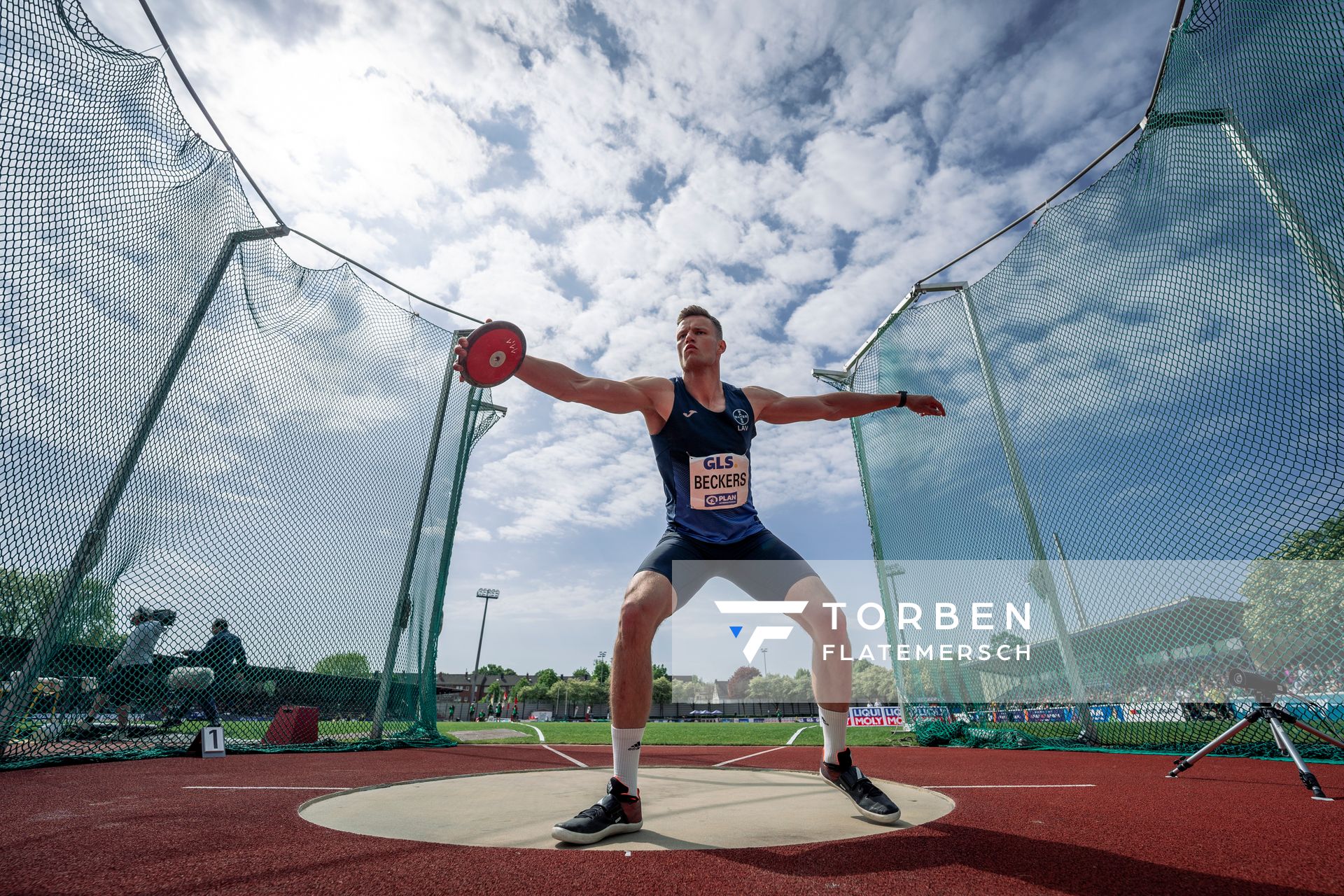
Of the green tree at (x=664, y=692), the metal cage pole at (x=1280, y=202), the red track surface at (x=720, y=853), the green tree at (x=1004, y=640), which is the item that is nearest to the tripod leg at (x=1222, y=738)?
the red track surface at (x=720, y=853)

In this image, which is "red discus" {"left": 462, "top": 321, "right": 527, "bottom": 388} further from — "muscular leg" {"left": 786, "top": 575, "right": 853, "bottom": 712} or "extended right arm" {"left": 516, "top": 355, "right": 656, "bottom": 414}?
"muscular leg" {"left": 786, "top": 575, "right": 853, "bottom": 712}

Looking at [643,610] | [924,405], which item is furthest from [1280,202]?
[643,610]

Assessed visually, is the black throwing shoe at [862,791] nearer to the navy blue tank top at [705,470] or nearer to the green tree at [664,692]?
the navy blue tank top at [705,470]

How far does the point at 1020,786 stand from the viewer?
3418mm

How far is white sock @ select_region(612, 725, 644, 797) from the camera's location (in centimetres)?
226

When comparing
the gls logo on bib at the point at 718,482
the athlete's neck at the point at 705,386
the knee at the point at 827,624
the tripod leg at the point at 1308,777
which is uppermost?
the athlete's neck at the point at 705,386

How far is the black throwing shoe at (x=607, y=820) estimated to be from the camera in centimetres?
198

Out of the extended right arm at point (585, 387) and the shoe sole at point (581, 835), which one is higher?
the extended right arm at point (585, 387)

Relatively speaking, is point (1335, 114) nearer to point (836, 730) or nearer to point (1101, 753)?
point (836, 730)

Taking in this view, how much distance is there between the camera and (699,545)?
110 inches

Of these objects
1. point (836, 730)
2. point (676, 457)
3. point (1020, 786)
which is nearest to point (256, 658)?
point (676, 457)

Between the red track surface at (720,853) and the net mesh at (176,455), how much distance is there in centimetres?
168

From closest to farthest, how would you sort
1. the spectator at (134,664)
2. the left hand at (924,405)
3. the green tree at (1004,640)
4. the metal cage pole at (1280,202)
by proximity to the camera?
the left hand at (924,405) < the metal cage pole at (1280,202) < the spectator at (134,664) < the green tree at (1004,640)

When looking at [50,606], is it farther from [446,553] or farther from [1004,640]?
[1004,640]
